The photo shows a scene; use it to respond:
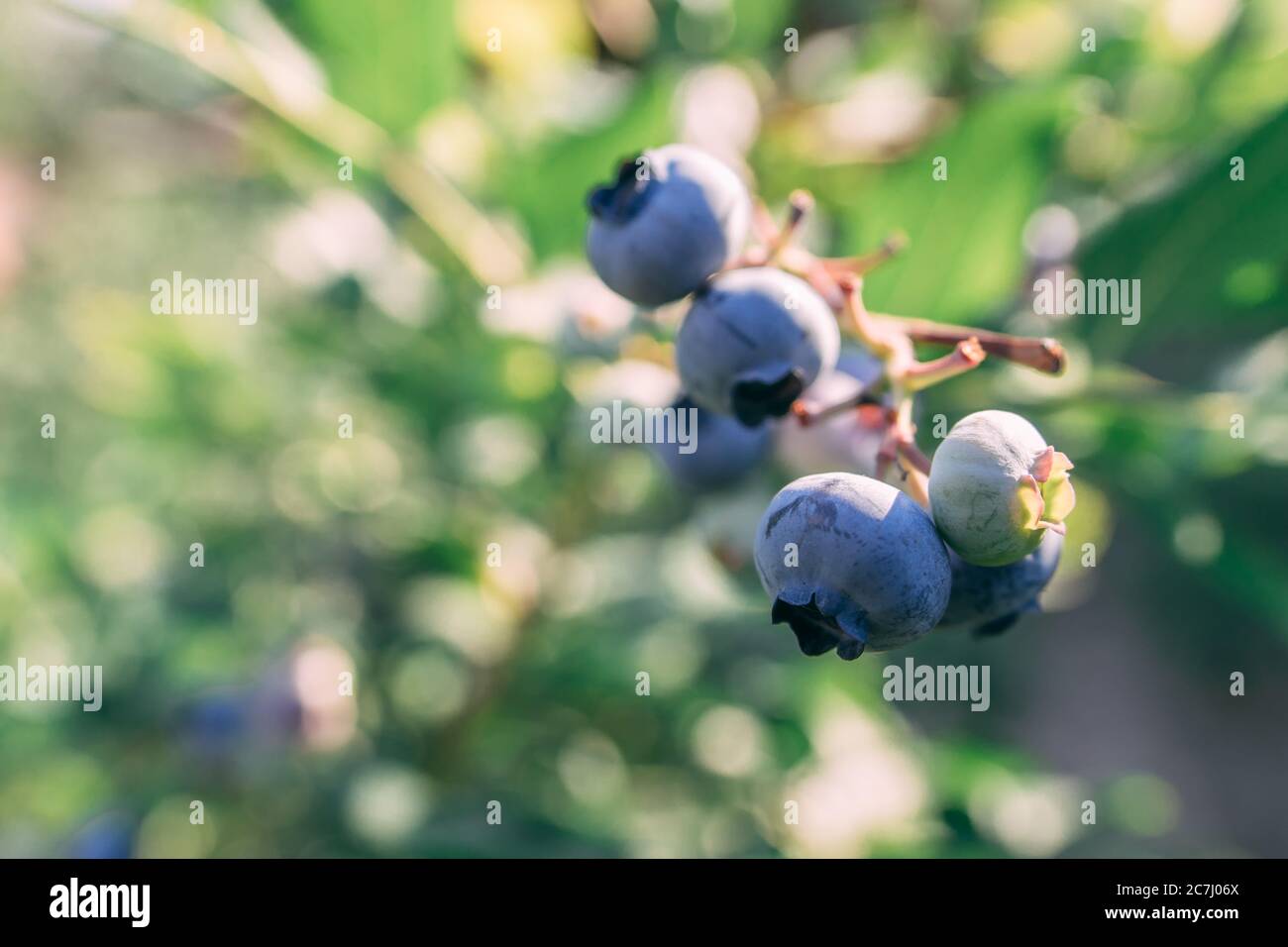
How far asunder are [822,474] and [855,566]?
0.11 meters

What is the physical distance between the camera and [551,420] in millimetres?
1427

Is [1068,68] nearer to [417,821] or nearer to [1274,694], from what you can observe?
[417,821]

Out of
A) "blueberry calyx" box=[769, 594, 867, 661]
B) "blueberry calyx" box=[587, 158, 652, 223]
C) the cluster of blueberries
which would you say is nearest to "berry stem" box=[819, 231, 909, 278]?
the cluster of blueberries

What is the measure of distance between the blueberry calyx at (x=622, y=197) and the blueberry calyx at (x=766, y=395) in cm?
15

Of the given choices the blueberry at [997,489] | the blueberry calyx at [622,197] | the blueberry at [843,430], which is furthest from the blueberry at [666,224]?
the blueberry at [997,489]

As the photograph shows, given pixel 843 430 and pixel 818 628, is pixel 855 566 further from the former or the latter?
pixel 843 430

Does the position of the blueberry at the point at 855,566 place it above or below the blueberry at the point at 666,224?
below

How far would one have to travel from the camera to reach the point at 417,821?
4.81 ft

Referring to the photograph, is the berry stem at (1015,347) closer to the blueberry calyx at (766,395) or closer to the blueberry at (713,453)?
the blueberry calyx at (766,395)

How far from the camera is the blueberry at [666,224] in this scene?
0.73 metres

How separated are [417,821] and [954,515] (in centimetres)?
110

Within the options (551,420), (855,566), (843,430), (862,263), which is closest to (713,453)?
(843,430)

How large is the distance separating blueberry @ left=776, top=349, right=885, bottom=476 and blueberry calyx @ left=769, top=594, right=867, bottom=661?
0.60 ft

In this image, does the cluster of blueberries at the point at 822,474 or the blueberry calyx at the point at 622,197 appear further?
the blueberry calyx at the point at 622,197
